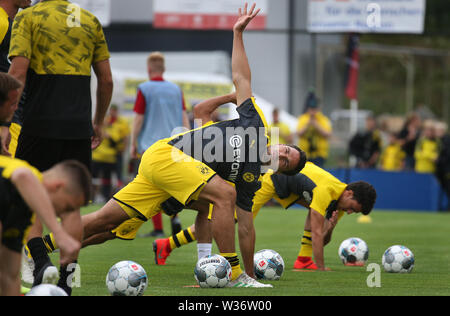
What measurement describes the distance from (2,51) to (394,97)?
2021 inches

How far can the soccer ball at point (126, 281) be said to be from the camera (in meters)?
6.35

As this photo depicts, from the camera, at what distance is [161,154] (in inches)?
291

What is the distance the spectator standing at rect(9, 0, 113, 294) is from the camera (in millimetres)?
6594

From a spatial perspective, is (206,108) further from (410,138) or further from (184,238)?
(410,138)

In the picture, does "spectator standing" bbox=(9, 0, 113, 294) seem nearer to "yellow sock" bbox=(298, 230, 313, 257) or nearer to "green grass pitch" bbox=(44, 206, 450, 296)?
"green grass pitch" bbox=(44, 206, 450, 296)

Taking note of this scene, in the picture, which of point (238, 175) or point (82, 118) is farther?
point (238, 175)

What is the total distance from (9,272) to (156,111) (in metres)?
6.65

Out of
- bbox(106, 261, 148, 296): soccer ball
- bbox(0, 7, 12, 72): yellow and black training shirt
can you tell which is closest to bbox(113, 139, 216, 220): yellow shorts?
bbox(106, 261, 148, 296): soccer ball

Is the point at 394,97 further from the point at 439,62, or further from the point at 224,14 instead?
the point at 224,14

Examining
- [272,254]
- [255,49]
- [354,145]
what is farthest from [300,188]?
[255,49]

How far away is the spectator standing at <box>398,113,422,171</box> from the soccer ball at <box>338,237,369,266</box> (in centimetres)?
1417

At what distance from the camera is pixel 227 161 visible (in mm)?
7270

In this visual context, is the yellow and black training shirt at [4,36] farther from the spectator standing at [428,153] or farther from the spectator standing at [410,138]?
the spectator standing at [410,138]

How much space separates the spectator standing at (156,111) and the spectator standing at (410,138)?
12.9 metres
